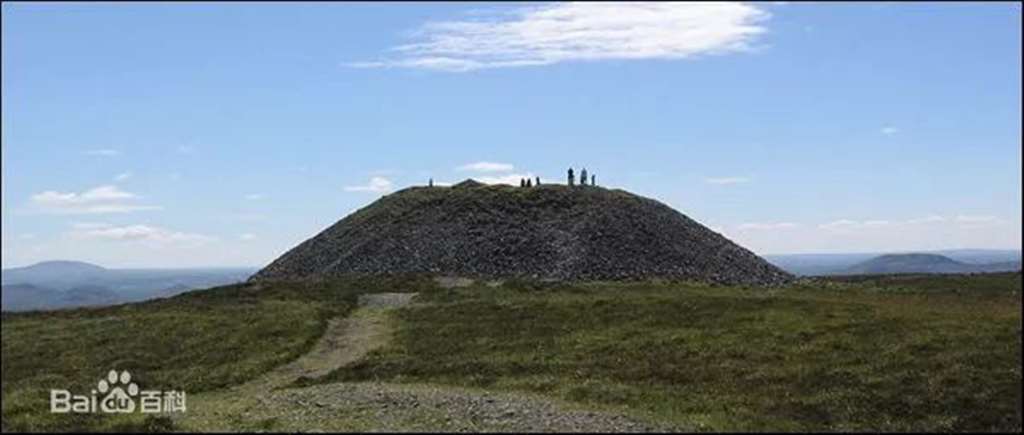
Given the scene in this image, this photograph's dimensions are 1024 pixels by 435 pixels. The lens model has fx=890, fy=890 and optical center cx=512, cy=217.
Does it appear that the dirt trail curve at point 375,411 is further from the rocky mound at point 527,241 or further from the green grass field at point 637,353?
the rocky mound at point 527,241

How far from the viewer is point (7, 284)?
73.0 ft

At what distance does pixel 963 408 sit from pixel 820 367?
8.00 m

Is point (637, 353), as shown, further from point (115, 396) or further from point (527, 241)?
point (527, 241)

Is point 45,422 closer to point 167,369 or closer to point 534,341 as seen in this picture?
point 167,369

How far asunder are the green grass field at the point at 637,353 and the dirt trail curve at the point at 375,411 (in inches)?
82.9

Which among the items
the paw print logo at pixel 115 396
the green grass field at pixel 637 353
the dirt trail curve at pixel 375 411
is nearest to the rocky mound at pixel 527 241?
the green grass field at pixel 637 353

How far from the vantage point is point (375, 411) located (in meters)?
34.8

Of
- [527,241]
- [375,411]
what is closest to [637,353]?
[375,411]

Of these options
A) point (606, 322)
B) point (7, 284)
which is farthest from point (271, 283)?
point (7, 284)

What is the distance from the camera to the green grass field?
34344 millimetres

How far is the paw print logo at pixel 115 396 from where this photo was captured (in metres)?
31.8

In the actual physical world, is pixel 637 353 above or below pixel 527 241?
below

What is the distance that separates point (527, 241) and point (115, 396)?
6787 centimetres

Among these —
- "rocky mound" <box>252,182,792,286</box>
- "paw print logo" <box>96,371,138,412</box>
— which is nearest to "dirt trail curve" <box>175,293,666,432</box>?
"paw print logo" <box>96,371,138,412</box>
